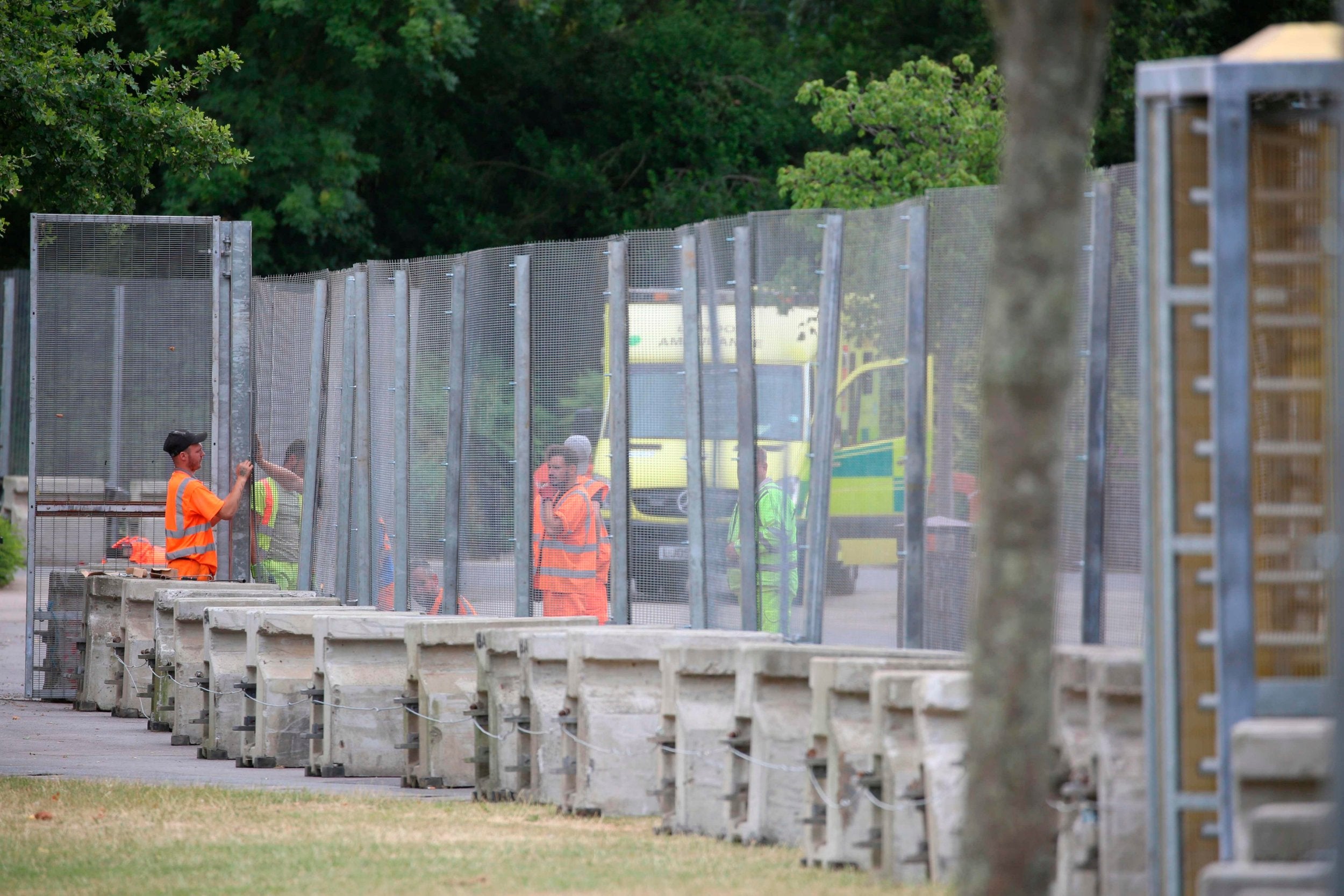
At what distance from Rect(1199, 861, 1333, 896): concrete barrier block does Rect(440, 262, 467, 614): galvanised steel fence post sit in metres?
8.90

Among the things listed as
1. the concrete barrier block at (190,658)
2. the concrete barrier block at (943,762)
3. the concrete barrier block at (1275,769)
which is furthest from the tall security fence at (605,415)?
the concrete barrier block at (1275,769)

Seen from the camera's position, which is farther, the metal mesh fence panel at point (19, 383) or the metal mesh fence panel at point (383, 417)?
the metal mesh fence panel at point (19, 383)

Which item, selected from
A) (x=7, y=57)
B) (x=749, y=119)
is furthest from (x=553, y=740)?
(x=749, y=119)

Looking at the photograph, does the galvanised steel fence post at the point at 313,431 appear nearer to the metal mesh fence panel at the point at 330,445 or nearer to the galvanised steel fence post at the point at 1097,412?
the metal mesh fence panel at the point at 330,445

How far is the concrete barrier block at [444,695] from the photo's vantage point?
1127cm

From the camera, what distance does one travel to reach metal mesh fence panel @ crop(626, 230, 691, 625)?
11.6m

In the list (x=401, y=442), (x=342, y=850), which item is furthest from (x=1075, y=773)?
(x=401, y=442)

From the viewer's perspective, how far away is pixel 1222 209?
20.3 ft

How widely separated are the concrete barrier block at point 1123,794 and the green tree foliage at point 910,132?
19230 mm

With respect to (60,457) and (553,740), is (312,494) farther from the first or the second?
(553,740)

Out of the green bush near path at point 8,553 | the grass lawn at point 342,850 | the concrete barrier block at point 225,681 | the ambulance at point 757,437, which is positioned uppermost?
the ambulance at point 757,437

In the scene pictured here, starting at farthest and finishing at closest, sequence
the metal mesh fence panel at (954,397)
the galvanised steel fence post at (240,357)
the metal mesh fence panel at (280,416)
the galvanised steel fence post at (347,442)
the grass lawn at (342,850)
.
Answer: the galvanised steel fence post at (240,357), the metal mesh fence panel at (280,416), the galvanised steel fence post at (347,442), the metal mesh fence panel at (954,397), the grass lawn at (342,850)

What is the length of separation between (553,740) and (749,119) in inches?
1151

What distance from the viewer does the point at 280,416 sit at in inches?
667
